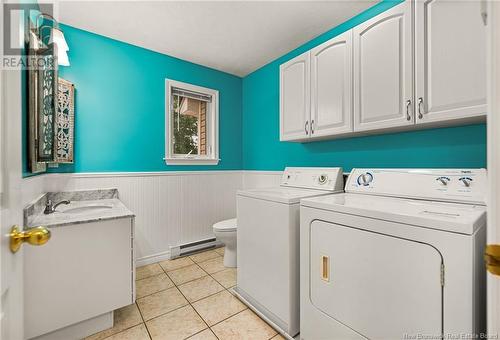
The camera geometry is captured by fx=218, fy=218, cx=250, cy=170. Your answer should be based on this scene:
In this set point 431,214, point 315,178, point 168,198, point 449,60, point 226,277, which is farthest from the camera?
point 168,198

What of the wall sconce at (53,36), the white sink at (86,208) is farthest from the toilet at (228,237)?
the wall sconce at (53,36)

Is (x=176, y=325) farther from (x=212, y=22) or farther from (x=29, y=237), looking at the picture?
(x=212, y=22)

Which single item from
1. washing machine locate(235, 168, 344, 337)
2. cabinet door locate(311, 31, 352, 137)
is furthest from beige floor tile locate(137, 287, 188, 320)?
cabinet door locate(311, 31, 352, 137)

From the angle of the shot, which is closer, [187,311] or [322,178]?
[187,311]

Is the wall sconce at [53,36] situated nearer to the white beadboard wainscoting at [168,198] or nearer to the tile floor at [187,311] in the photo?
the white beadboard wainscoting at [168,198]

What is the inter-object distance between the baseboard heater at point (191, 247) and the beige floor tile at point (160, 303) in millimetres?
693

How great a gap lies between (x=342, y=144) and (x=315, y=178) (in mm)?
437

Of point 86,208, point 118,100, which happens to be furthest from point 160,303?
point 118,100

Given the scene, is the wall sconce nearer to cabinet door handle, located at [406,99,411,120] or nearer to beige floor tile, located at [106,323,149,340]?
beige floor tile, located at [106,323,149,340]

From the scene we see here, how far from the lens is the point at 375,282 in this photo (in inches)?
39.8

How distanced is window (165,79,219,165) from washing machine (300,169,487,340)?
6.39ft

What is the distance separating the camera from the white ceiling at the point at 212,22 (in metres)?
1.85

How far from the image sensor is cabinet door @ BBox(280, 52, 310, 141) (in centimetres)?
197

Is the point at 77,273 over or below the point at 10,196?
below
